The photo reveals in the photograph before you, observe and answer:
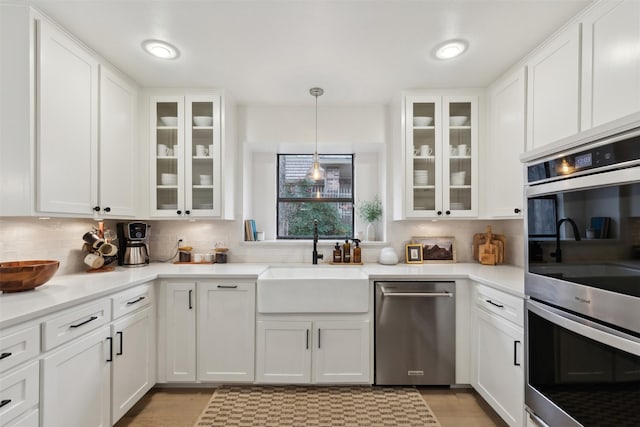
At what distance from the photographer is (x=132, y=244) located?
2.66 metres

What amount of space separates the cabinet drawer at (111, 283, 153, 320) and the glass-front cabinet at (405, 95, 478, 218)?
2148 mm

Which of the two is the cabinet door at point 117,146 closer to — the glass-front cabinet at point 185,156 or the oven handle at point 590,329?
the glass-front cabinet at point 185,156

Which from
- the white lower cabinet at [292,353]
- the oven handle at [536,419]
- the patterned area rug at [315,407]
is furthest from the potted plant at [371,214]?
the oven handle at [536,419]

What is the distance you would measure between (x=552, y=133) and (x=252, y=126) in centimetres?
247

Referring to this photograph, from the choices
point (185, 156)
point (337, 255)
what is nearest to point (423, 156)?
point (337, 255)

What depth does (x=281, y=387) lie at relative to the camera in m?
2.43

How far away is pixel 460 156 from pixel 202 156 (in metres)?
2.29

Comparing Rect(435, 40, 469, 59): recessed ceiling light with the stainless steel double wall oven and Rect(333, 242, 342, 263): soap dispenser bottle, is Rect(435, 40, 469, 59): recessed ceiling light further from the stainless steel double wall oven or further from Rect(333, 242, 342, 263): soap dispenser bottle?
Rect(333, 242, 342, 263): soap dispenser bottle

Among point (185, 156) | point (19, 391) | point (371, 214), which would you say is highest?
point (185, 156)

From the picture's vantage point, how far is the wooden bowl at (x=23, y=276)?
5.07 feet

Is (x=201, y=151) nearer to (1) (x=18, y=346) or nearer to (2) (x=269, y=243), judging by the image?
(2) (x=269, y=243)

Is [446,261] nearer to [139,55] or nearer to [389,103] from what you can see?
[389,103]

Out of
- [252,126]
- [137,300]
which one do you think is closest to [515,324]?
[137,300]

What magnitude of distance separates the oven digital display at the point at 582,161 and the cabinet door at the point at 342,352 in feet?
5.44
